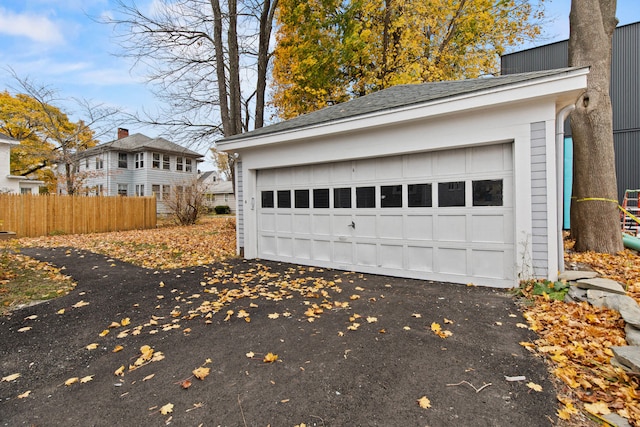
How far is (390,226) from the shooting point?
5.59 m

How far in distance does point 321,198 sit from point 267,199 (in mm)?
1643

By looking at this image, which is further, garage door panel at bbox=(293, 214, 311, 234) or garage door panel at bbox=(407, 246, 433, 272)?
garage door panel at bbox=(293, 214, 311, 234)

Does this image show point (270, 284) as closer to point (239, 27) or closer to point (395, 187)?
point (395, 187)

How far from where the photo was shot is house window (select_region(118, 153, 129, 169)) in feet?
75.0

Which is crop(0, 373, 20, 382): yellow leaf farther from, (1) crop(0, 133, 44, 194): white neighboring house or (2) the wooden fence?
(1) crop(0, 133, 44, 194): white neighboring house

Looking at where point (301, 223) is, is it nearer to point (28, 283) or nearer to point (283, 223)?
point (283, 223)

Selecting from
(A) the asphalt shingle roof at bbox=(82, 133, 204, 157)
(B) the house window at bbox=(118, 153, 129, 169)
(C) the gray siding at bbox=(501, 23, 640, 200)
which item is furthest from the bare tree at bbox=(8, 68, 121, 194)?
(C) the gray siding at bbox=(501, 23, 640, 200)

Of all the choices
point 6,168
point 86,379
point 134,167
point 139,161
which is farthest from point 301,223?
point 134,167

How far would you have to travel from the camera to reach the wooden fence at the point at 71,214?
36.7ft

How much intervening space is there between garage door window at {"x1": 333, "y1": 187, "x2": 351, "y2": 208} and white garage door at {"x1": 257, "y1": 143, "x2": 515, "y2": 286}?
21 millimetres

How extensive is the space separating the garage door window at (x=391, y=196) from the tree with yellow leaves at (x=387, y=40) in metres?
7.44

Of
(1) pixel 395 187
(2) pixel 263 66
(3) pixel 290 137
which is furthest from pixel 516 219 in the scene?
(2) pixel 263 66

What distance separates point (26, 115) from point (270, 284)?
23649 mm

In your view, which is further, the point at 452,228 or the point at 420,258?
the point at 420,258
